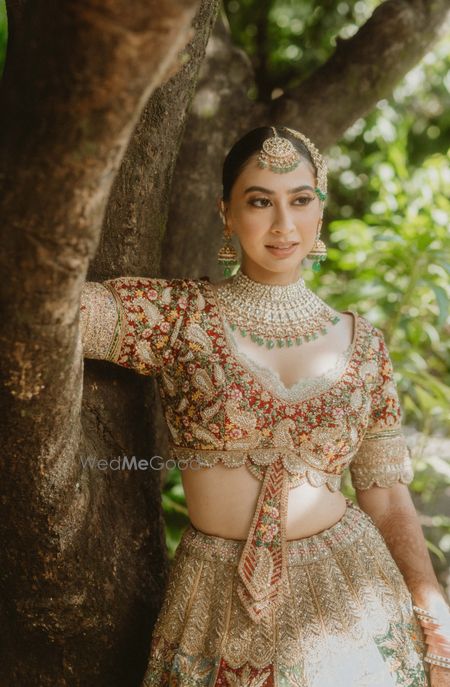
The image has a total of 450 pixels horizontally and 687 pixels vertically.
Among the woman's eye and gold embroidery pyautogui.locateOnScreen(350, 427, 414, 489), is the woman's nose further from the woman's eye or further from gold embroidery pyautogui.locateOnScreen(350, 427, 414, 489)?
gold embroidery pyautogui.locateOnScreen(350, 427, 414, 489)

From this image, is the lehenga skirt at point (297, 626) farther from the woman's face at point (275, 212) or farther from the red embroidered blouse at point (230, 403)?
the woman's face at point (275, 212)

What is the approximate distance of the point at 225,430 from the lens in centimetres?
155

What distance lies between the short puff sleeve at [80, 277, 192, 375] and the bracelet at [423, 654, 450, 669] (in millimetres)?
886

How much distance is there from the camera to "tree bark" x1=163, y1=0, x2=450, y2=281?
95.7 inches

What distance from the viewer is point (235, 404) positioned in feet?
5.10

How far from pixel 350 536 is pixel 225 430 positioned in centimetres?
40

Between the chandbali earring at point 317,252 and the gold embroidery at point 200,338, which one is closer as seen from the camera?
the gold embroidery at point 200,338

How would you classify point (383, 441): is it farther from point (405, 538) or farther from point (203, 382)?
point (203, 382)

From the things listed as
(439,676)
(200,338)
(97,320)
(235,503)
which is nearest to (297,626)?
(235,503)

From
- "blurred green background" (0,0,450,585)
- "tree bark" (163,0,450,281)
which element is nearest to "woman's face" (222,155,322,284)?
"blurred green background" (0,0,450,585)

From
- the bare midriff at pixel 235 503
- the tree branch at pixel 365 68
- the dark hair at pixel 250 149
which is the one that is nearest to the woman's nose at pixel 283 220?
the dark hair at pixel 250 149

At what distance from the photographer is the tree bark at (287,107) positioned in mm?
2430

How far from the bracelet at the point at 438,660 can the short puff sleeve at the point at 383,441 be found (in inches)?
15.5

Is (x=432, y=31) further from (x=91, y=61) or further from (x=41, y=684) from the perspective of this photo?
(x=41, y=684)
